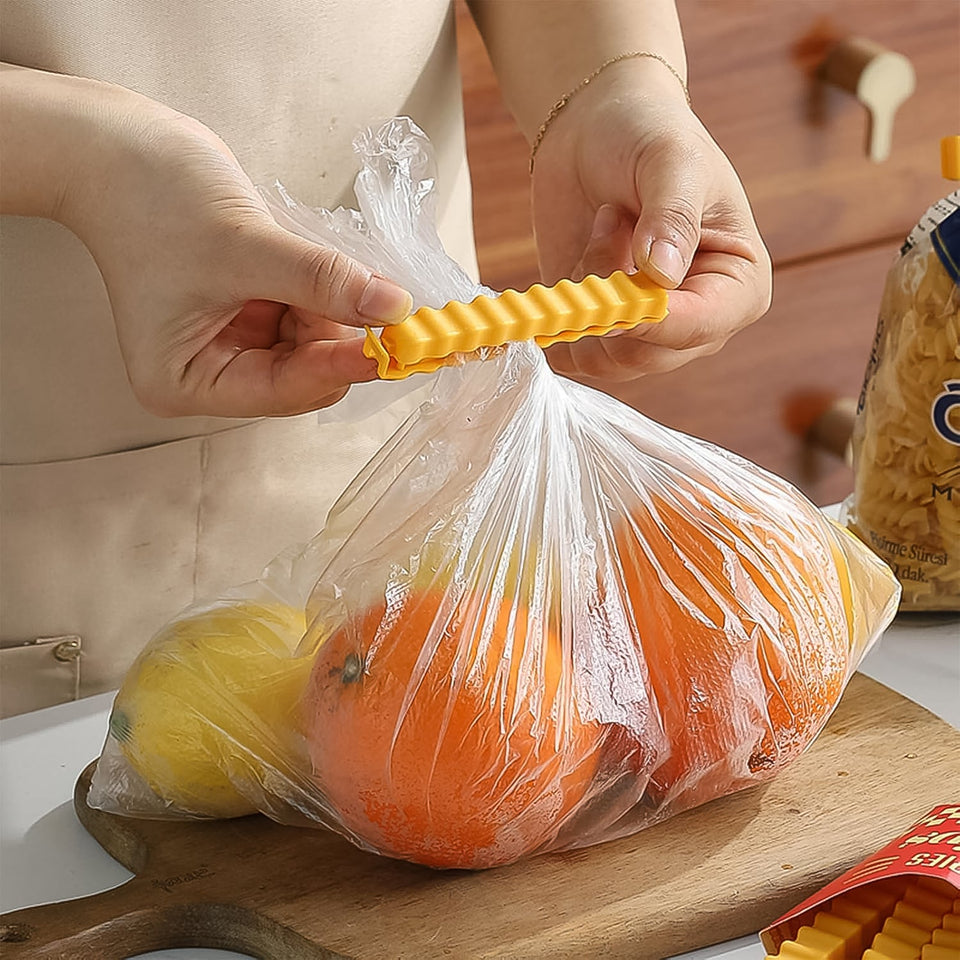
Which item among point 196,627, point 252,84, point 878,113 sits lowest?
point 196,627

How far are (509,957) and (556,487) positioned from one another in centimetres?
18

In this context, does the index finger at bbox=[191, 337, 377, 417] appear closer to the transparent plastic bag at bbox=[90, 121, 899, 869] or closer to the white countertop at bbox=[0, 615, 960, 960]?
the transparent plastic bag at bbox=[90, 121, 899, 869]

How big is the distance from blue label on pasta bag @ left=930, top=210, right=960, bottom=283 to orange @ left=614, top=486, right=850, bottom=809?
0.16 metres

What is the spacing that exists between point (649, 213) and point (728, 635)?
19 centimetres

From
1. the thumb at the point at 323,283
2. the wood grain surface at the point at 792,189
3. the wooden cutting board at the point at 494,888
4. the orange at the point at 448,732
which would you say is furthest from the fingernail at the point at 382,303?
the wood grain surface at the point at 792,189

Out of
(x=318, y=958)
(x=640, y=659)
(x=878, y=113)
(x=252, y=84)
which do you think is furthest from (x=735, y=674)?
(x=878, y=113)

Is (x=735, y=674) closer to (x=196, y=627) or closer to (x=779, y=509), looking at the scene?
(x=779, y=509)

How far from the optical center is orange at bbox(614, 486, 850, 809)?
21.6 inches

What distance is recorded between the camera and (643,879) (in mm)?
539

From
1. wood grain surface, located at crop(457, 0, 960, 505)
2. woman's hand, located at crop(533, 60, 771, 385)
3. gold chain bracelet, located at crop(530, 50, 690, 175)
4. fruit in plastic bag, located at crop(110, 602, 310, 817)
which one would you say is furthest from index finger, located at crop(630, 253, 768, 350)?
wood grain surface, located at crop(457, 0, 960, 505)

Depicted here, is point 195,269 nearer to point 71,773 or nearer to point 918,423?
point 71,773

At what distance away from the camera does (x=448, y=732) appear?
512 millimetres

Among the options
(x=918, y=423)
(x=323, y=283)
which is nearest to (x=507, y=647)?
(x=323, y=283)

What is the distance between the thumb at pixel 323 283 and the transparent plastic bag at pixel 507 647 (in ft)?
0.22
